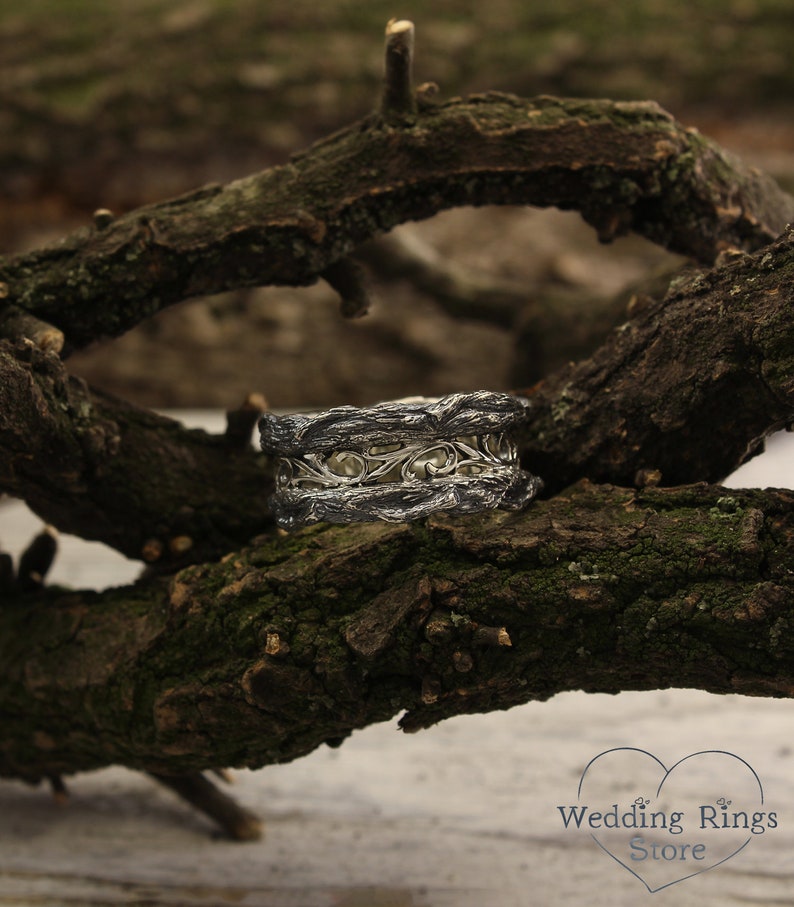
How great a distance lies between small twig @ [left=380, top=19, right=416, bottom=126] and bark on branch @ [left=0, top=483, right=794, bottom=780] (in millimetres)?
820

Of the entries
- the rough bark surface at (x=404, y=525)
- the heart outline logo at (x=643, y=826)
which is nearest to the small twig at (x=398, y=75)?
the rough bark surface at (x=404, y=525)

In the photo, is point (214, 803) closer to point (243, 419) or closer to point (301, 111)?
point (243, 419)

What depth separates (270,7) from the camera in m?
5.48

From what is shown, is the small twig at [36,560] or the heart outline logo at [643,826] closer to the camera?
the heart outline logo at [643,826]

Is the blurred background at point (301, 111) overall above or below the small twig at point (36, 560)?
above

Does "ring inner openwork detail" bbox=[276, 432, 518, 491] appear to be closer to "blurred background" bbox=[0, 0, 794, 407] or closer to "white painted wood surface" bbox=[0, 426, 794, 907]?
"white painted wood surface" bbox=[0, 426, 794, 907]

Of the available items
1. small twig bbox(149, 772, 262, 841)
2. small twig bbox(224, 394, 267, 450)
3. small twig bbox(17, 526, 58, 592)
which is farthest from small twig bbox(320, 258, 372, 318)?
small twig bbox(149, 772, 262, 841)

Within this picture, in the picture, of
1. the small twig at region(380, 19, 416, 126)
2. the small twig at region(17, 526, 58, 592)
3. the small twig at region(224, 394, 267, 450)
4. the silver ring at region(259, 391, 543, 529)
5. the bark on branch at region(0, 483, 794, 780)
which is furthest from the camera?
the small twig at region(17, 526, 58, 592)

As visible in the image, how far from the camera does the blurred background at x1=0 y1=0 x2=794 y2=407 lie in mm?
5422

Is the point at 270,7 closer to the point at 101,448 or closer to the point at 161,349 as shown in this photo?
the point at 161,349

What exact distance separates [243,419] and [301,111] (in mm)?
3915

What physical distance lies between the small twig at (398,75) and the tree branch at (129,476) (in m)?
0.69

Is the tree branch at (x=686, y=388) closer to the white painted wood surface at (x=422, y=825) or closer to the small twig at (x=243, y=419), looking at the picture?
the small twig at (x=243, y=419)

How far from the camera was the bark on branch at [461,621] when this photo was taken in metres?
1.50
